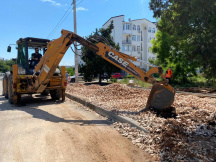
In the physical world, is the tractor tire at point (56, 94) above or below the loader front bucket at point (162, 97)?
below

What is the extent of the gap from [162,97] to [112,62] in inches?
79.1

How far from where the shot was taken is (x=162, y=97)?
5.76 meters

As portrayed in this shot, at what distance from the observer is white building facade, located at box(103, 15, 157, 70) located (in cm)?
4959

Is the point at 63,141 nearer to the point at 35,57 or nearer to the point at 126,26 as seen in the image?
the point at 35,57

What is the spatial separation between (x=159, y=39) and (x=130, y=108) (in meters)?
15.1

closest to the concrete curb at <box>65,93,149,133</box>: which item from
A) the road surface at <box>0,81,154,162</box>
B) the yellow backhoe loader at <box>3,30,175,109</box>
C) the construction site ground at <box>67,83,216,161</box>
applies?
the construction site ground at <box>67,83,216,161</box>

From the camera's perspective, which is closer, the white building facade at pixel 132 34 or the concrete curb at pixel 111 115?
the concrete curb at pixel 111 115

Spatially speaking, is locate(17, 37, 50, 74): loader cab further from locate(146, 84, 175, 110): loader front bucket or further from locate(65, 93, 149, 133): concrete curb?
locate(146, 84, 175, 110): loader front bucket

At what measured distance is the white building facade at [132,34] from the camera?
49.6 metres

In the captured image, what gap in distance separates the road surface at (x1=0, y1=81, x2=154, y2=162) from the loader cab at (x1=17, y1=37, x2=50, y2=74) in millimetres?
3745

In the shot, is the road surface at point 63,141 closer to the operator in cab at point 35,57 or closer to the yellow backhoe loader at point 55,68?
the yellow backhoe loader at point 55,68

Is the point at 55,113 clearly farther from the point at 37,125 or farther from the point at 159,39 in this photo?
the point at 159,39

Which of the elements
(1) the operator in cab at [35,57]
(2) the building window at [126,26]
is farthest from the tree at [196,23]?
(2) the building window at [126,26]

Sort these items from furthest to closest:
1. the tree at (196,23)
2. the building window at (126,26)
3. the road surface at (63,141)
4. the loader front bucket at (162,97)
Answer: the building window at (126,26) → the loader front bucket at (162,97) → the tree at (196,23) → the road surface at (63,141)
